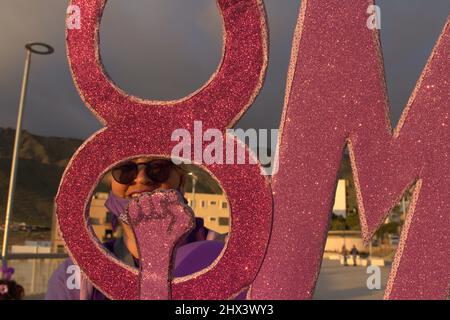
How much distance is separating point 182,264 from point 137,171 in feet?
2.44

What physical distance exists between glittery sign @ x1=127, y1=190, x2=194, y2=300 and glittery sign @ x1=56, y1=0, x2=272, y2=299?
92 mm

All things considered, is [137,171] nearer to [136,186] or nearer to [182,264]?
[136,186]

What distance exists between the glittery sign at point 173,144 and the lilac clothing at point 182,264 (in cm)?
28

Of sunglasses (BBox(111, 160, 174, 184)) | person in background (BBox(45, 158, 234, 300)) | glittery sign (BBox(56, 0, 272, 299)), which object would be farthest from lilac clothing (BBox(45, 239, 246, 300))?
sunglasses (BBox(111, 160, 174, 184))

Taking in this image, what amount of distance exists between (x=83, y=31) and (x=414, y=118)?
220 cm

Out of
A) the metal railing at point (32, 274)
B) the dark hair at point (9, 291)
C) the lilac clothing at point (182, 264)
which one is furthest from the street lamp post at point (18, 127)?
the lilac clothing at point (182, 264)

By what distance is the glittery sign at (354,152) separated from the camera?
3061 millimetres

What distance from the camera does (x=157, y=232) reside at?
299cm

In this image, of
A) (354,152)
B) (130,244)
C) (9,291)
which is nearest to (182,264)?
(130,244)

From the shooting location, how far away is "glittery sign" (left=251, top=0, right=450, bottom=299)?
3.06 metres

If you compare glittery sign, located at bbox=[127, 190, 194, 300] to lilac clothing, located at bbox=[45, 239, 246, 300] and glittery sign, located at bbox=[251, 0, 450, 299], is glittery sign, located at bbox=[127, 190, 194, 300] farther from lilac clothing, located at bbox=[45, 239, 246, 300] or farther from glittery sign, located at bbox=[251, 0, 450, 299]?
glittery sign, located at bbox=[251, 0, 450, 299]
